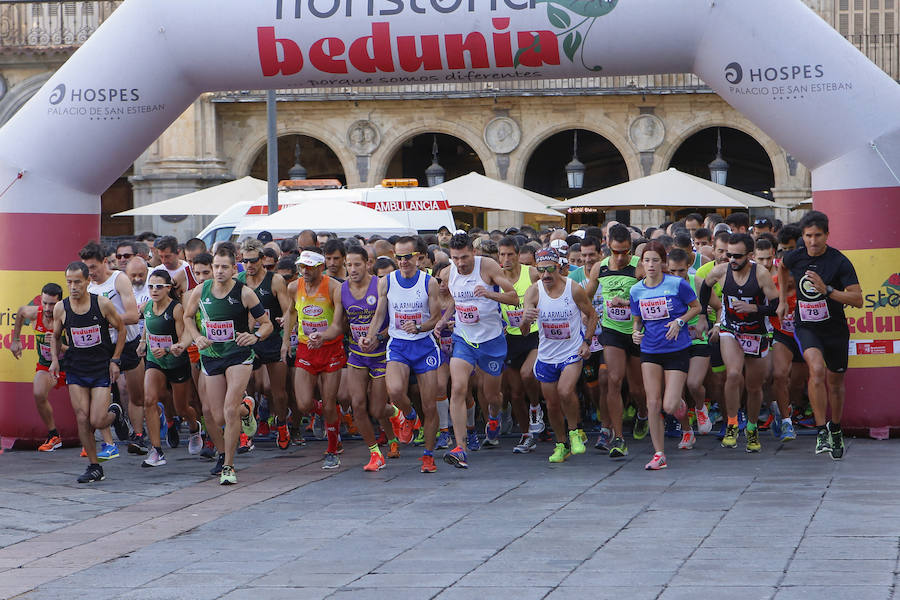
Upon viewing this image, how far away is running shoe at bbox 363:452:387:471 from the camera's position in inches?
431

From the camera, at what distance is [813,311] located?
1055 centimetres

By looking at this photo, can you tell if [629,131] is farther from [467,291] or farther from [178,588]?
[178,588]

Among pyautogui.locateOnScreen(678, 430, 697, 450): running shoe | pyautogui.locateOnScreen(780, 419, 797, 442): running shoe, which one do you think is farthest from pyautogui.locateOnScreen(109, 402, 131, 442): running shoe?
pyautogui.locateOnScreen(780, 419, 797, 442): running shoe

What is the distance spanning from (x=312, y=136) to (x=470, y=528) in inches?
996

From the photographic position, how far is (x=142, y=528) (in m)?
8.88

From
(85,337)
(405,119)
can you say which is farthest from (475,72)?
(405,119)

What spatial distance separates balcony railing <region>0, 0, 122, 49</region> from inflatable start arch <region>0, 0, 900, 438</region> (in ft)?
70.0

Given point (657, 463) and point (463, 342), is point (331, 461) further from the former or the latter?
point (657, 463)

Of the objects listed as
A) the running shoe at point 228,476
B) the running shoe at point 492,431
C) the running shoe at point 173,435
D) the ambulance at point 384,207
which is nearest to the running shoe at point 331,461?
the running shoe at point 228,476

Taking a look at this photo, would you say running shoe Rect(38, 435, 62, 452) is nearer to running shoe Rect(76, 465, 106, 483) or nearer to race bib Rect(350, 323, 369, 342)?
running shoe Rect(76, 465, 106, 483)

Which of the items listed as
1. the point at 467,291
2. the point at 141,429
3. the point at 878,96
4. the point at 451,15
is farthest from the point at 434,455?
the point at 878,96

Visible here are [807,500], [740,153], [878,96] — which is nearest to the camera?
[807,500]

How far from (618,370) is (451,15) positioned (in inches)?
127

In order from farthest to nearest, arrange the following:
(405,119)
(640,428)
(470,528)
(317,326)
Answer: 1. (405,119)
2. (640,428)
3. (317,326)
4. (470,528)
